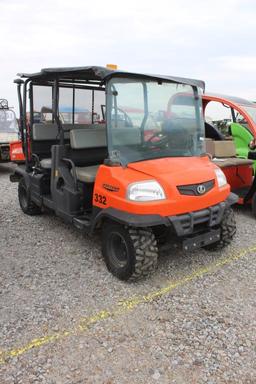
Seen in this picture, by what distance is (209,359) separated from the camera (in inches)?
94.0

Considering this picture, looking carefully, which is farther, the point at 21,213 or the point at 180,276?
the point at 21,213

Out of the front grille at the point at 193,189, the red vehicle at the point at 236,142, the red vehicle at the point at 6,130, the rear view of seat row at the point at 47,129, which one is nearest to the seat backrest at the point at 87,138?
the rear view of seat row at the point at 47,129

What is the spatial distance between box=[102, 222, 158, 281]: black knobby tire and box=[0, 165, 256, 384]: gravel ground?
14 cm

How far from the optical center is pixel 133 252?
3.14 meters

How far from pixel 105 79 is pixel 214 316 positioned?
91.2 inches

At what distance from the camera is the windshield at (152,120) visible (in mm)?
3375

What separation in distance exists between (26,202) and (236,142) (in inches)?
145

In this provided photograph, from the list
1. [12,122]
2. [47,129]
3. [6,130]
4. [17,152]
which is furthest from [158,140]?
[12,122]

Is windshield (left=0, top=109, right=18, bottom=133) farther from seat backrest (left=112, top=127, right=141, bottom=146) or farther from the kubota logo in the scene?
the kubota logo

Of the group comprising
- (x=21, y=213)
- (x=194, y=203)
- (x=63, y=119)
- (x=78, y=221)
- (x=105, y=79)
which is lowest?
(x=21, y=213)

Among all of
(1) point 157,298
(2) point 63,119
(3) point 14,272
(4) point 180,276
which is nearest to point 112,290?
(1) point 157,298

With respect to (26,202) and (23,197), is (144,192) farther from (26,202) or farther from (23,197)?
(23,197)

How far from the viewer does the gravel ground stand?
2.28 meters

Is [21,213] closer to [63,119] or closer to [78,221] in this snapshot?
[63,119]
